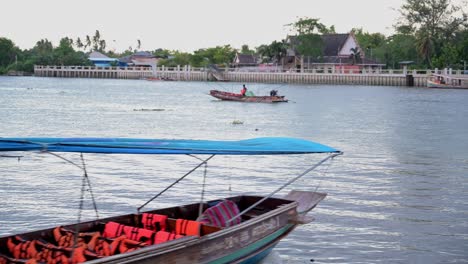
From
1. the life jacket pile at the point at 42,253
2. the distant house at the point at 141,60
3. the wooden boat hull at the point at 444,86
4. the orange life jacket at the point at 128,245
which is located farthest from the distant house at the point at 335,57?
the life jacket pile at the point at 42,253

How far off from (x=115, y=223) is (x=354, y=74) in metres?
96.5

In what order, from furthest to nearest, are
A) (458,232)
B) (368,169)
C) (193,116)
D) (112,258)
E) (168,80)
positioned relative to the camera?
(168,80), (193,116), (368,169), (458,232), (112,258)

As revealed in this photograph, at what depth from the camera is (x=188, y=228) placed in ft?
36.2

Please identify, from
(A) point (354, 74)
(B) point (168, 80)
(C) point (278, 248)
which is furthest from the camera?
(B) point (168, 80)

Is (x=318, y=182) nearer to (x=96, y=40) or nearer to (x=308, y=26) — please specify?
(x=308, y=26)

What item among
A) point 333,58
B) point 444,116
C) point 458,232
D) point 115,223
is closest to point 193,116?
point 444,116

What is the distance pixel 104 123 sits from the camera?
130 ft

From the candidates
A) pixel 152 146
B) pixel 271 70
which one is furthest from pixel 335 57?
pixel 152 146

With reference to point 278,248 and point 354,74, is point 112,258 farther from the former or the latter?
point 354,74

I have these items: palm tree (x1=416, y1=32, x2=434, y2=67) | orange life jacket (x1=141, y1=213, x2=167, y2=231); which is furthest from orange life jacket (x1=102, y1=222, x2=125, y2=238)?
palm tree (x1=416, y1=32, x2=434, y2=67)

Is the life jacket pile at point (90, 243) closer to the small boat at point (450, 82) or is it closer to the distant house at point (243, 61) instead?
the small boat at point (450, 82)

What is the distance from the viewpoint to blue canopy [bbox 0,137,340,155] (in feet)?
31.4

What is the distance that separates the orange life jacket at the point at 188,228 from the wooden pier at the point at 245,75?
91.2 metres

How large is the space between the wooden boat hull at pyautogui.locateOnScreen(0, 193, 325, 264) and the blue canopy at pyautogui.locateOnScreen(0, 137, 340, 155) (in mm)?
1160
